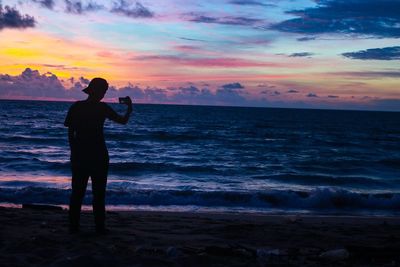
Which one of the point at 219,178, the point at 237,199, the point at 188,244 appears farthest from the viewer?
the point at 219,178

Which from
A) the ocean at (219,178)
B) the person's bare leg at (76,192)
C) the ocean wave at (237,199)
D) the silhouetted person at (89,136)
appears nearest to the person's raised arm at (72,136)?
the silhouetted person at (89,136)

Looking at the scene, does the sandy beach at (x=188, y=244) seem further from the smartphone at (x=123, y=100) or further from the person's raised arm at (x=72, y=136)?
the smartphone at (x=123, y=100)

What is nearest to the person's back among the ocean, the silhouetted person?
the silhouetted person

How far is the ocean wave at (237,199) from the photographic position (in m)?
11.4

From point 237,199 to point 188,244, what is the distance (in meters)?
7.01

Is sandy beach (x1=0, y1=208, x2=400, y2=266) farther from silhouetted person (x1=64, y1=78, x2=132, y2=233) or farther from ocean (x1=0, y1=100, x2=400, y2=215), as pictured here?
ocean (x1=0, y1=100, x2=400, y2=215)

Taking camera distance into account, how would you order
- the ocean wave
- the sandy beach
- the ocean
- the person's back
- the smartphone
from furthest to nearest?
the ocean, the ocean wave, the smartphone, the person's back, the sandy beach

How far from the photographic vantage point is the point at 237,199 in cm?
1205

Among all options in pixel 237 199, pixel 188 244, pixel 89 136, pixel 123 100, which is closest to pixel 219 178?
pixel 237 199

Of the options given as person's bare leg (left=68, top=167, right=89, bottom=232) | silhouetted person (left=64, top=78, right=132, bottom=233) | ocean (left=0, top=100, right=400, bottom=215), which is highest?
silhouetted person (left=64, top=78, right=132, bottom=233)

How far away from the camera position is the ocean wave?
11414 mm

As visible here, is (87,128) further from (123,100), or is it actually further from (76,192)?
(76,192)

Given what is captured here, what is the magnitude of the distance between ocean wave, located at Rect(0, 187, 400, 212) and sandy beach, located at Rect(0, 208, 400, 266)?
14.9 ft

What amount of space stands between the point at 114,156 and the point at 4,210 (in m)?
14.9
